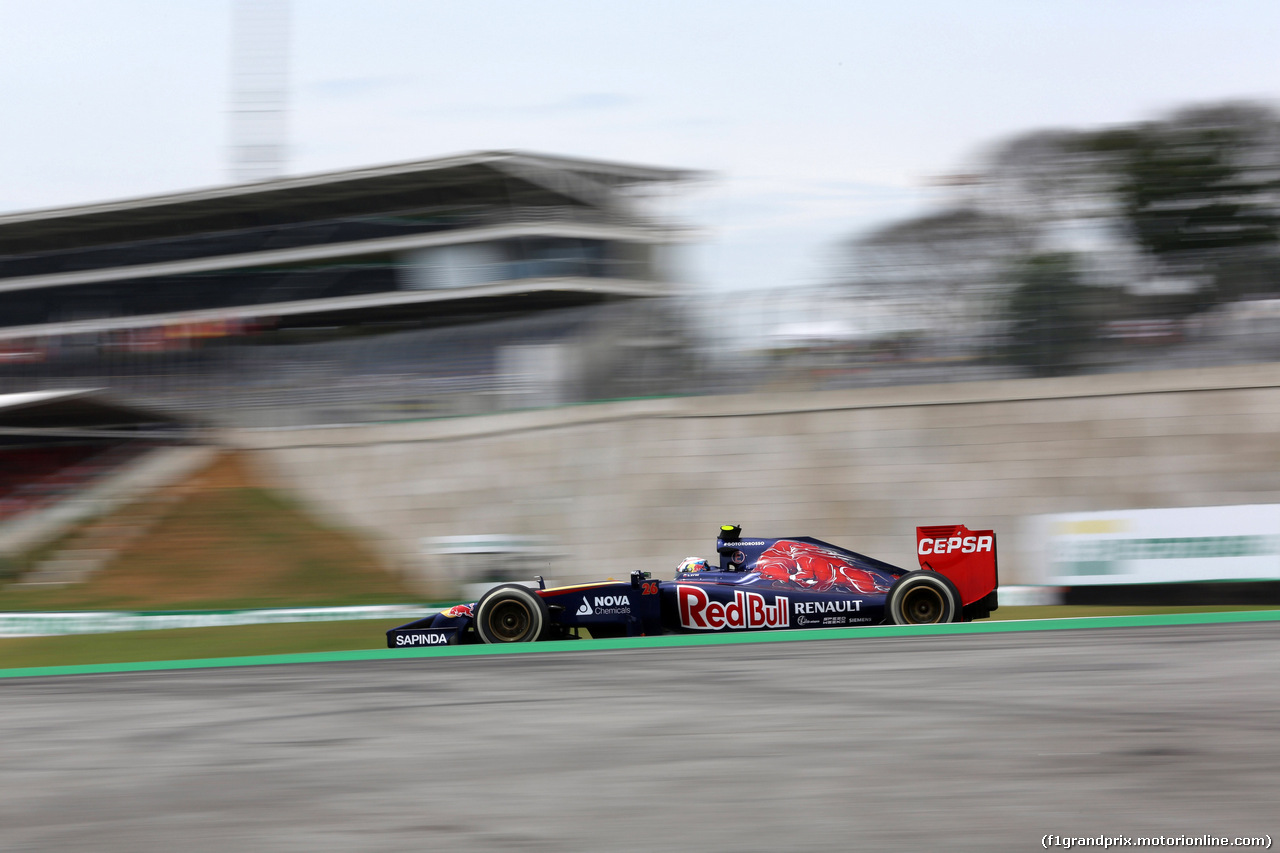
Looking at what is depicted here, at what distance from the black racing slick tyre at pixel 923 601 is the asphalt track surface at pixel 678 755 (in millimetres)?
1534

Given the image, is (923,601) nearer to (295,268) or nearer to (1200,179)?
(1200,179)

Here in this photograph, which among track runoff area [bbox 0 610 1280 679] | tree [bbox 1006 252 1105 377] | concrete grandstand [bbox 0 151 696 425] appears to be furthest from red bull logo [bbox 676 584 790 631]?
concrete grandstand [bbox 0 151 696 425]

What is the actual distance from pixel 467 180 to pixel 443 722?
27.5 meters

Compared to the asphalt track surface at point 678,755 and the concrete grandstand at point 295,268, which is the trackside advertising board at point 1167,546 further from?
the concrete grandstand at point 295,268

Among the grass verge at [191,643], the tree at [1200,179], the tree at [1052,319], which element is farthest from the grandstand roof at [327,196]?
the grass verge at [191,643]

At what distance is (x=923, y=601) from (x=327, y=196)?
27978 mm

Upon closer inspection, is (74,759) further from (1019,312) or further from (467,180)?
(467,180)

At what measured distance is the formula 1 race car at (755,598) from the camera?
9.05m

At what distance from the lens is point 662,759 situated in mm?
4547

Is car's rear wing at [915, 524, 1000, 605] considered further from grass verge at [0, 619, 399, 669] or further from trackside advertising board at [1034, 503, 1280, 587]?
grass verge at [0, 619, 399, 669]

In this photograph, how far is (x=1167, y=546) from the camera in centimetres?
1320

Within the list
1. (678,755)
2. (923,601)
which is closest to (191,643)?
(923,601)

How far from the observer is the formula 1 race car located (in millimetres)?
9047

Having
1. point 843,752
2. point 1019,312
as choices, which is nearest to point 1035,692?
point 843,752
